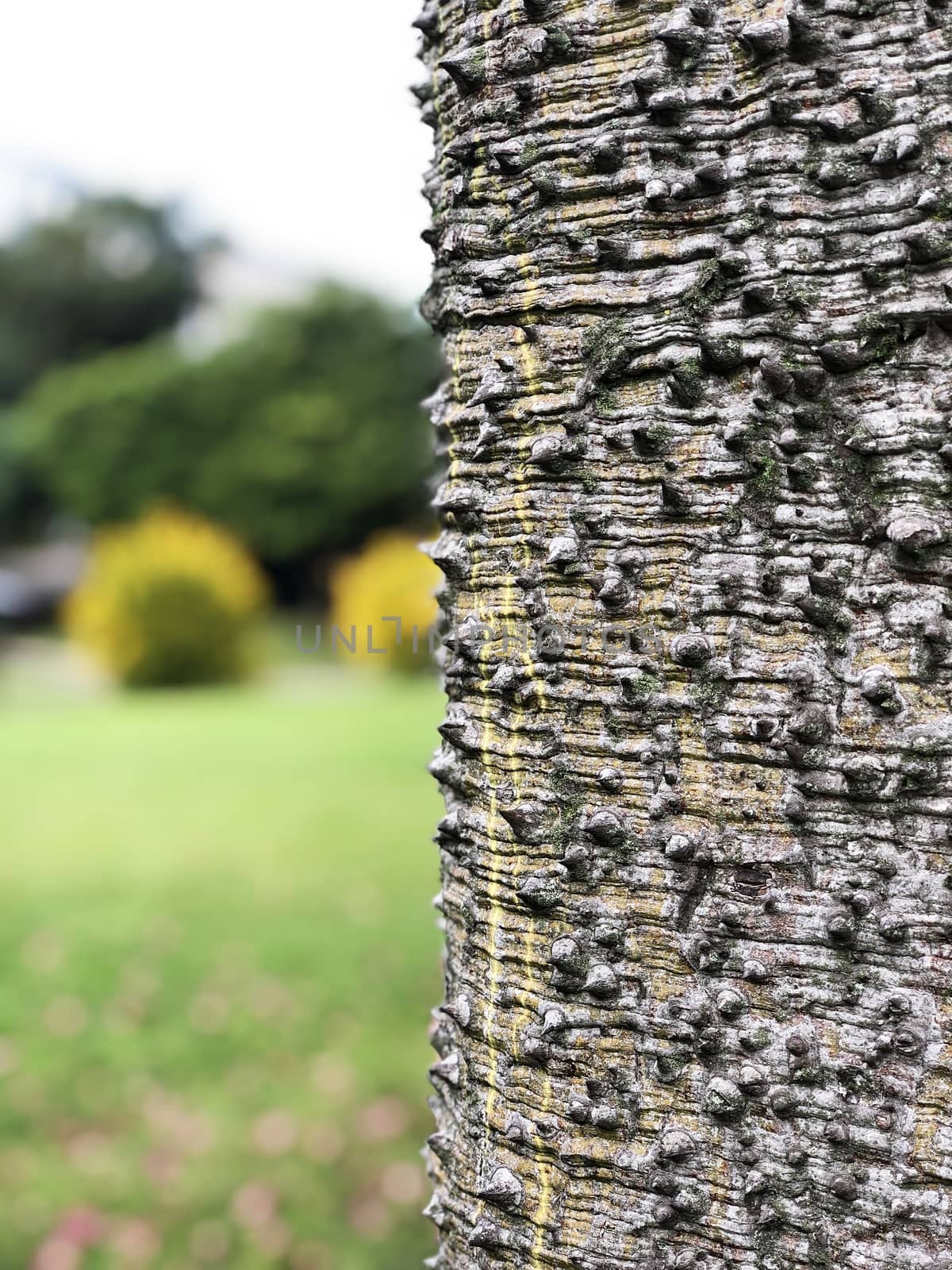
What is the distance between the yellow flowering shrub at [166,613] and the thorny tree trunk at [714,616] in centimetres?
1216

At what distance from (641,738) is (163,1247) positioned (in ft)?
8.96

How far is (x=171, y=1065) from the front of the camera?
371 cm

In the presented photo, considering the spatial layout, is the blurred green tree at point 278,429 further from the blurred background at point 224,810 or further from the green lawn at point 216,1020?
the green lawn at point 216,1020

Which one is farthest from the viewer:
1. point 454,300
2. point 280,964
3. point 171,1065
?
point 280,964

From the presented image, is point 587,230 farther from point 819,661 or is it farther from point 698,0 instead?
point 819,661

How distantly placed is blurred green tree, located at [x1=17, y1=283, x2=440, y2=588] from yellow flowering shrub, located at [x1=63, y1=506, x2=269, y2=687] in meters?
5.69

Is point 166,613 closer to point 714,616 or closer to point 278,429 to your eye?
point 278,429

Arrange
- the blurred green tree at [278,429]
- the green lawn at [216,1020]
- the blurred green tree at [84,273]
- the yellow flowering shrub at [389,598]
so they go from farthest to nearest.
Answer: the blurred green tree at [84,273], the blurred green tree at [278,429], the yellow flowering shrub at [389,598], the green lawn at [216,1020]

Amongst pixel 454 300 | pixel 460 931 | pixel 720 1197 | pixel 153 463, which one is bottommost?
pixel 720 1197

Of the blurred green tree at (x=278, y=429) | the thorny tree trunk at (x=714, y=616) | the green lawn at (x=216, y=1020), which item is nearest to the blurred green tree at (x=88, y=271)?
the blurred green tree at (x=278, y=429)

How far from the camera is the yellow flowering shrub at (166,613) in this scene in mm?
12594

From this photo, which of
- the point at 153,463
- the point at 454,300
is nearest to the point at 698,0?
the point at 454,300

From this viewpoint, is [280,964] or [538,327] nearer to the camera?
[538,327]

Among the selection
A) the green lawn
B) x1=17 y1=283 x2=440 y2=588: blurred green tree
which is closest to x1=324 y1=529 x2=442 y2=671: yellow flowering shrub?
x1=17 y1=283 x2=440 y2=588: blurred green tree
